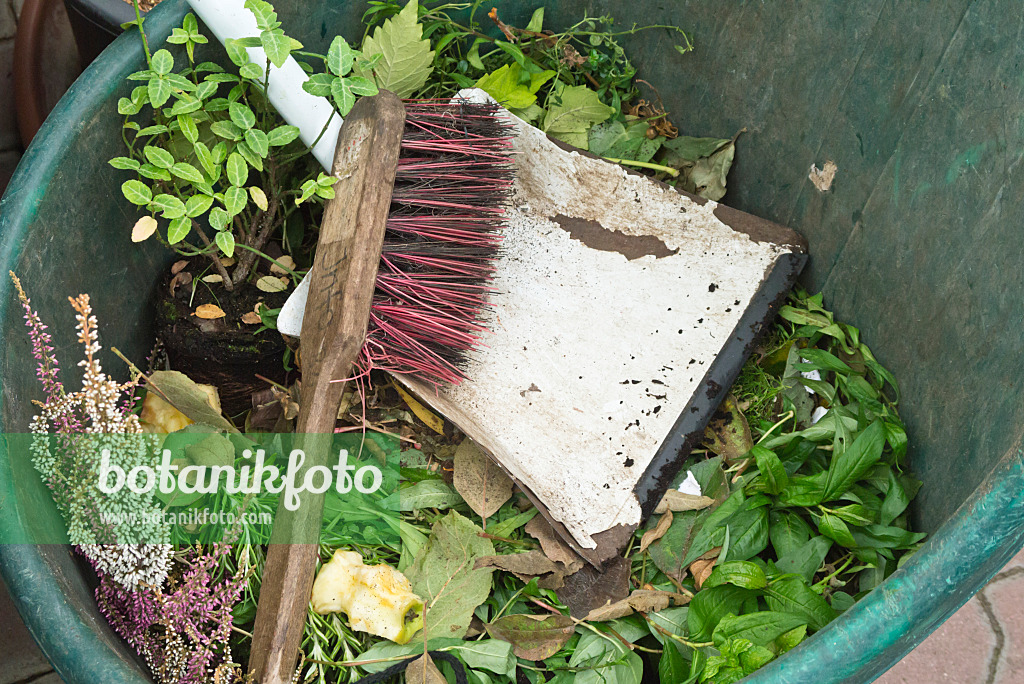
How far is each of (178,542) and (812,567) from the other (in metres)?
0.90

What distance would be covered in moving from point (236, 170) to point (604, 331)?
25.4 inches

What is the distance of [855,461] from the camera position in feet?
3.43

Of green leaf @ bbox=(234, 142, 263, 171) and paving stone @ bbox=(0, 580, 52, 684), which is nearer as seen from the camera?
green leaf @ bbox=(234, 142, 263, 171)

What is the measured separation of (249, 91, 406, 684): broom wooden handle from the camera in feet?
3.02

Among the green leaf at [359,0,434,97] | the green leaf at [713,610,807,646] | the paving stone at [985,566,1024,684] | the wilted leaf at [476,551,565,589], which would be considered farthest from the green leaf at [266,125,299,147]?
the paving stone at [985,566,1024,684]

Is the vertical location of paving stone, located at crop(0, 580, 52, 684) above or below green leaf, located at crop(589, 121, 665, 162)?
below

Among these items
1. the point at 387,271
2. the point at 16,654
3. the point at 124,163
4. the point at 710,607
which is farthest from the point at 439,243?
the point at 16,654

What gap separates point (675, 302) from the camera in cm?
127

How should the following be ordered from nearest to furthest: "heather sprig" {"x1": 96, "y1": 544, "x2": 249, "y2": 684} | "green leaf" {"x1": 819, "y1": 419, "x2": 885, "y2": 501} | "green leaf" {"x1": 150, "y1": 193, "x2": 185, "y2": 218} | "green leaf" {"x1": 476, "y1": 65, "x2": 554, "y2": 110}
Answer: "heather sprig" {"x1": 96, "y1": 544, "x2": 249, "y2": 684}
"green leaf" {"x1": 150, "y1": 193, "x2": 185, "y2": 218}
"green leaf" {"x1": 819, "y1": 419, "x2": 885, "y2": 501}
"green leaf" {"x1": 476, "y1": 65, "x2": 554, "y2": 110}

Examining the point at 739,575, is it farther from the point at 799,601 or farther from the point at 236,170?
the point at 236,170

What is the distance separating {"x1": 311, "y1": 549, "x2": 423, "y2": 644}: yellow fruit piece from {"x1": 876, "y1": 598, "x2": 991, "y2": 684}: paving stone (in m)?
0.92

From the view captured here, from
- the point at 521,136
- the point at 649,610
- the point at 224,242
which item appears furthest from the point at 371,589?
the point at 521,136

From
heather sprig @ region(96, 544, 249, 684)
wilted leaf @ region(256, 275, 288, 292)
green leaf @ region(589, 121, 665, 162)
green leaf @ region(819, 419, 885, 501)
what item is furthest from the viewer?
green leaf @ region(589, 121, 665, 162)

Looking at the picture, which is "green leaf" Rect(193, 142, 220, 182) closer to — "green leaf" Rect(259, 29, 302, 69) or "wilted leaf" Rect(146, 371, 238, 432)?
"green leaf" Rect(259, 29, 302, 69)
